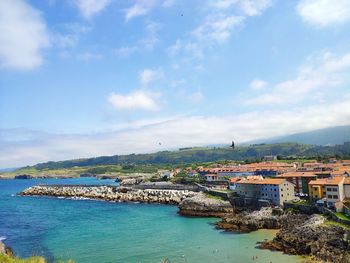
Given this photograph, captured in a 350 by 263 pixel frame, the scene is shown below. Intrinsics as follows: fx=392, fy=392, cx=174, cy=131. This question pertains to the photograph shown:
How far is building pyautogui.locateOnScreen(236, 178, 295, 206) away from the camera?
193 feet

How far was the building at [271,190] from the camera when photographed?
193 feet

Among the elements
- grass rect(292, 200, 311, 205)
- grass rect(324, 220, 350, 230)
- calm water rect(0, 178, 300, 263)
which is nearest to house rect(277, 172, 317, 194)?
grass rect(292, 200, 311, 205)

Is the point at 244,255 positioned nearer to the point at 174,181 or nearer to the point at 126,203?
the point at 126,203

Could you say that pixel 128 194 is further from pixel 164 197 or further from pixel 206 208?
pixel 206 208

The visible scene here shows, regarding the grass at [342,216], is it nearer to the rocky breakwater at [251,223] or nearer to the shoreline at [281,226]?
the shoreline at [281,226]

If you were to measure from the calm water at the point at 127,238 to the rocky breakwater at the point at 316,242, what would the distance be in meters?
1.86

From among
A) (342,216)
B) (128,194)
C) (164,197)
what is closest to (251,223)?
(342,216)

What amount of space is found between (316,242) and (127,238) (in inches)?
820

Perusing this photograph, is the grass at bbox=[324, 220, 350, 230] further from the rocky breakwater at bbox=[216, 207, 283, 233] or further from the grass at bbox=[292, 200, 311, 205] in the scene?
the grass at bbox=[292, 200, 311, 205]

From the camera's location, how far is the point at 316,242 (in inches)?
1433

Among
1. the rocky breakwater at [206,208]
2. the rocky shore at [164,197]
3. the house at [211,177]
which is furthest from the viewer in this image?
the house at [211,177]

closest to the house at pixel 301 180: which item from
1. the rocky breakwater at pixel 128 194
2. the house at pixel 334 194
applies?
the house at pixel 334 194

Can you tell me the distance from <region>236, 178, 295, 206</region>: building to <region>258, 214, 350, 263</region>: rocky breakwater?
595 inches

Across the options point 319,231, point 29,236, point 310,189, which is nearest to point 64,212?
point 29,236
